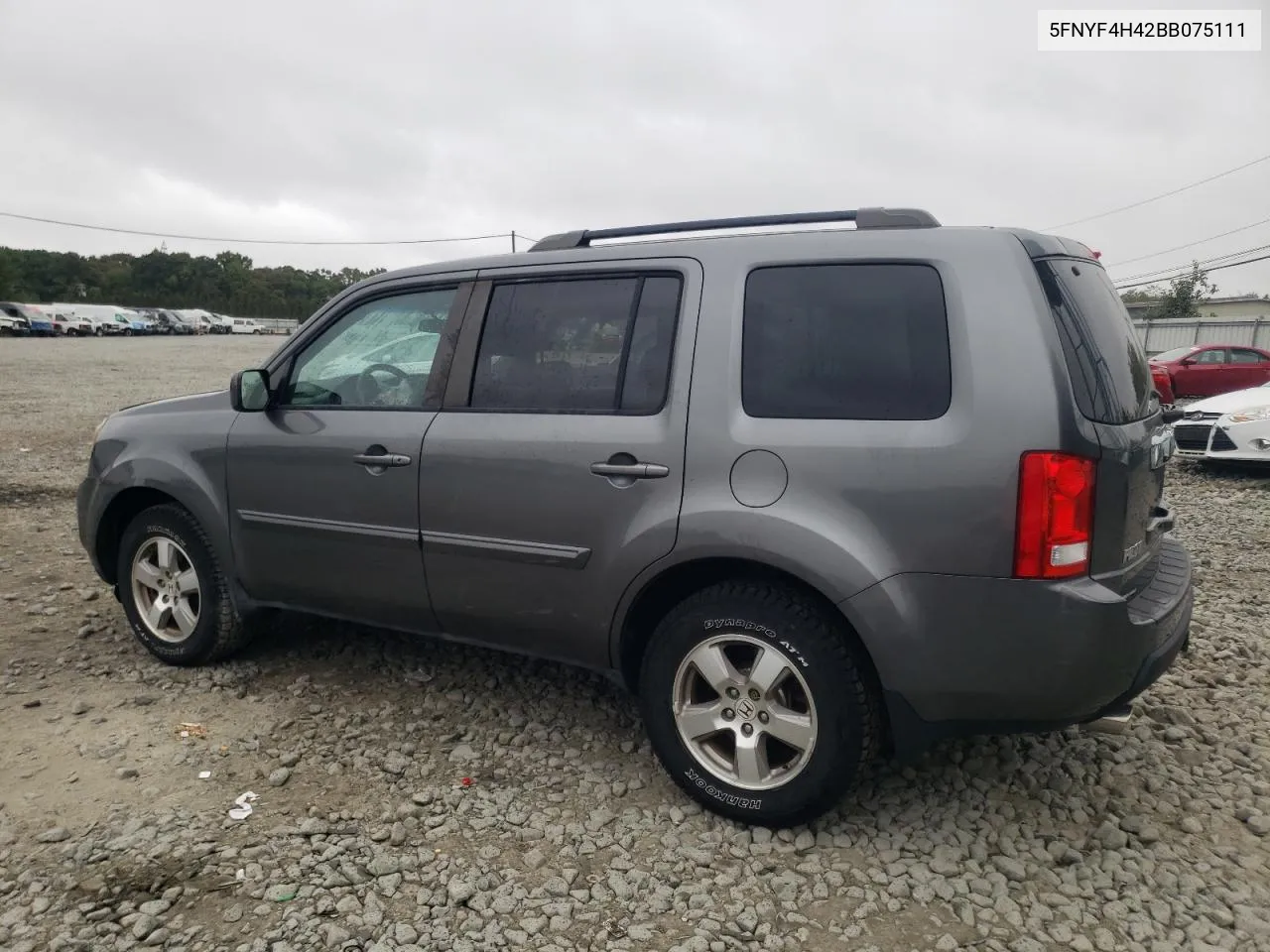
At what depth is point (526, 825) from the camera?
2994 millimetres

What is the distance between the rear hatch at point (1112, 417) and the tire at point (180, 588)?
3458 millimetres

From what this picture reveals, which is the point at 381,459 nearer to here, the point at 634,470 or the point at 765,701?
the point at 634,470

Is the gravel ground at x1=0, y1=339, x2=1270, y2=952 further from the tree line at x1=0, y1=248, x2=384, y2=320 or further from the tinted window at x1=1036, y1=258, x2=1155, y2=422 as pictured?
the tree line at x1=0, y1=248, x2=384, y2=320

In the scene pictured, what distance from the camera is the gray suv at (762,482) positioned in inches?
98.0

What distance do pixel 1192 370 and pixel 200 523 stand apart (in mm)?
18185

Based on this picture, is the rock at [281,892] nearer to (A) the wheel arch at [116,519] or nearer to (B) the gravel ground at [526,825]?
(B) the gravel ground at [526,825]

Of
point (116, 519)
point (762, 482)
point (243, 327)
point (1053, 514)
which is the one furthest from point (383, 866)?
point (243, 327)

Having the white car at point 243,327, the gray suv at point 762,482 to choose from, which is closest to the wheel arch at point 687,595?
the gray suv at point 762,482

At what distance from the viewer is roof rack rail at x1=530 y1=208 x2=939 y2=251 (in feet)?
9.46

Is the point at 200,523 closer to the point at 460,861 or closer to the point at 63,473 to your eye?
the point at 460,861

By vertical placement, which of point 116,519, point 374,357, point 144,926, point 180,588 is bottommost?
point 144,926

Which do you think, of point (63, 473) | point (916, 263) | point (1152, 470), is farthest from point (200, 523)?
point (63, 473)

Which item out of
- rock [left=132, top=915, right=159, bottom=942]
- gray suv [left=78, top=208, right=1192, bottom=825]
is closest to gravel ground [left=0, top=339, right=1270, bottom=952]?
rock [left=132, top=915, right=159, bottom=942]

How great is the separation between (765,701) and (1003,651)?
2.36 feet
